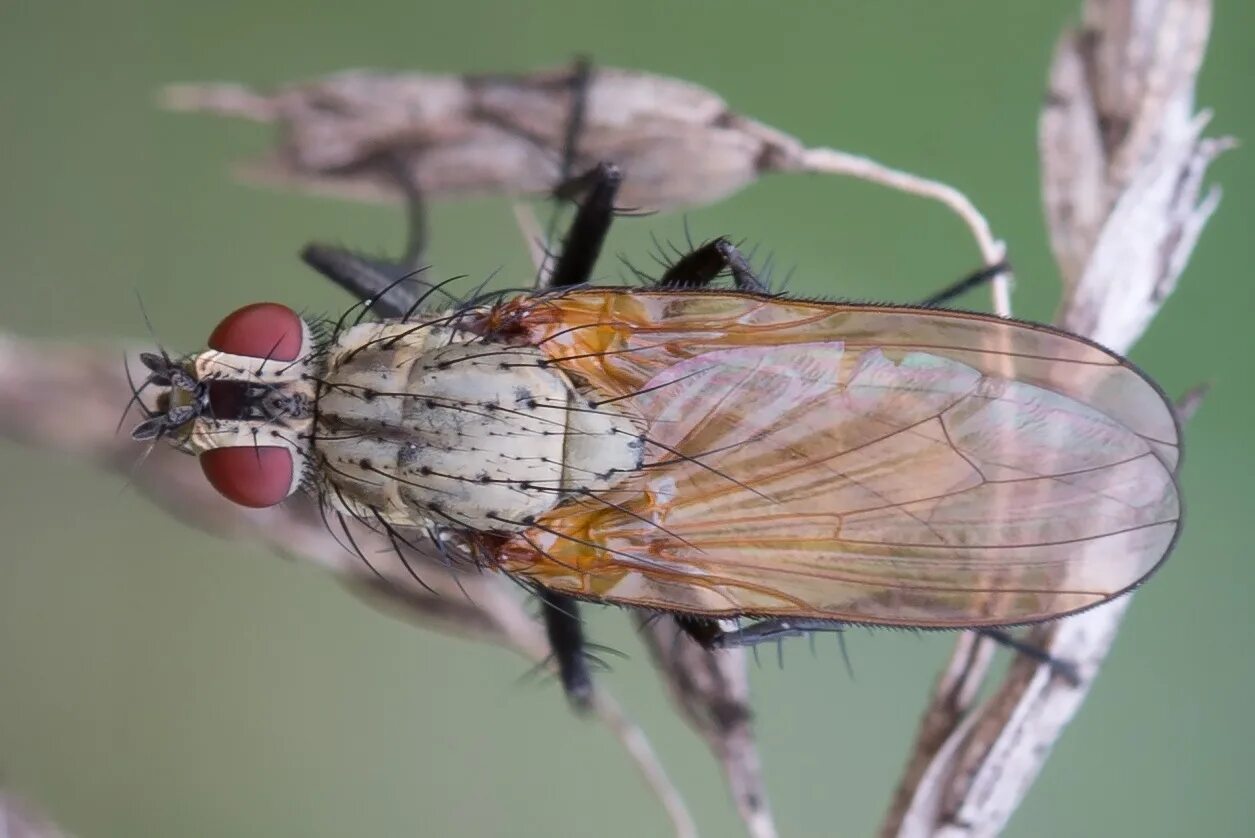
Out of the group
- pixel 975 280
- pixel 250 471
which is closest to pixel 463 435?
pixel 250 471

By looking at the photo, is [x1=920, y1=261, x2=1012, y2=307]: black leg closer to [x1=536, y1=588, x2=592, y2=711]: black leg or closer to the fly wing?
the fly wing

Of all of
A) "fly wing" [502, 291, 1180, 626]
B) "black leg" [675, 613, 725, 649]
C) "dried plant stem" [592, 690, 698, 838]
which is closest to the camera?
"fly wing" [502, 291, 1180, 626]

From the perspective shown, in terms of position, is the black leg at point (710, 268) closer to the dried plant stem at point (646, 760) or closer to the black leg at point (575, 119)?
the black leg at point (575, 119)

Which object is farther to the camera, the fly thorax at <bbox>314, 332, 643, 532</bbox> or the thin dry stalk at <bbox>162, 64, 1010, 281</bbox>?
the thin dry stalk at <bbox>162, 64, 1010, 281</bbox>

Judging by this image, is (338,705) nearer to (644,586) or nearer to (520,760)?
(520,760)

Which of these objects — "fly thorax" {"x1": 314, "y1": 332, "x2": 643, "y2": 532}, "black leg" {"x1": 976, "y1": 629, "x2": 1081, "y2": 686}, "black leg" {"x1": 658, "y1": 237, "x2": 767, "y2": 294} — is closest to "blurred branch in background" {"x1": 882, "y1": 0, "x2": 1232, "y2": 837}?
"black leg" {"x1": 976, "y1": 629, "x2": 1081, "y2": 686}

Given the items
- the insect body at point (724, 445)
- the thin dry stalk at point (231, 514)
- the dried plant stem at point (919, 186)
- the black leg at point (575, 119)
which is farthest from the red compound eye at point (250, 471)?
the dried plant stem at point (919, 186)

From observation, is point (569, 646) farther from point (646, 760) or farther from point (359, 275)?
point (359, 275)
